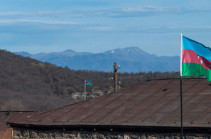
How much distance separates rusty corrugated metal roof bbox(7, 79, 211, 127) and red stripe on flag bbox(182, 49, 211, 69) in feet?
10.5

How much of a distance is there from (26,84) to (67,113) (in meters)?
69.1

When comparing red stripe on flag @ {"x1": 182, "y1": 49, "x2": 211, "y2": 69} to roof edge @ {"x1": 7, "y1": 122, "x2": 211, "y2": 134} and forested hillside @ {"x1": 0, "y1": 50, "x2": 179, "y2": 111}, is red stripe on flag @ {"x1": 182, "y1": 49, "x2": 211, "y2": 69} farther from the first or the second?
forested hillside @ {"x1": 0, "y1": 50, "x2": 179, "y2": 111}

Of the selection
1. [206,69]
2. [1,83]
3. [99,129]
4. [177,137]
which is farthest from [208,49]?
[1,83]

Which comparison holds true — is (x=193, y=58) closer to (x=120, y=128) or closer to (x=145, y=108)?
(x=120, y=128)

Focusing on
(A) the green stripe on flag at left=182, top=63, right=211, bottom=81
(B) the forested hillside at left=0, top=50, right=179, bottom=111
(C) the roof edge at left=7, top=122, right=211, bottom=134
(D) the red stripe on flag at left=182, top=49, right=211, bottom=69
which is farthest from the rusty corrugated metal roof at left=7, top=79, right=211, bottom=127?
(B) the forested hillside at left=0, top=50, right=179, bottom=111

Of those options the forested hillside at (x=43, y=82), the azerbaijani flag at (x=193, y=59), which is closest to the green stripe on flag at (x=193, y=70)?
the azerbaijani flag at (x=193, y=59)

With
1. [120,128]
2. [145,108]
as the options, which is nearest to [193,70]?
[120,128]

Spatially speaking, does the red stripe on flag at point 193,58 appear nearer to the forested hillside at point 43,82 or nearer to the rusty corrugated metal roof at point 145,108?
the rusty corrugated metal roof at point 145,108

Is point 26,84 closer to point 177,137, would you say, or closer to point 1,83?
point 1,83

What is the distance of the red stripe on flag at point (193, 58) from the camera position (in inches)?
673

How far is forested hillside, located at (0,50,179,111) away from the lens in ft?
249

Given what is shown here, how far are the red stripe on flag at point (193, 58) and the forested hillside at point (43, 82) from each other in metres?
51.1

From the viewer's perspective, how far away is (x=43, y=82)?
98750 mm

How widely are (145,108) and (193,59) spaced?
6458 mm
